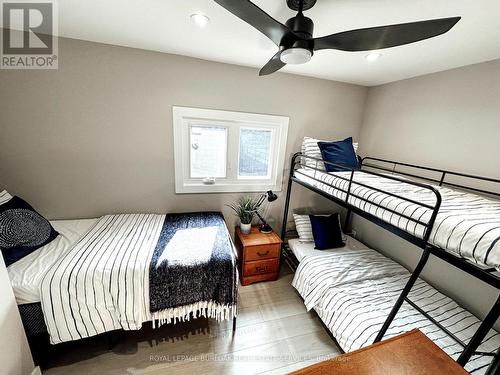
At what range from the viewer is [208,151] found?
231 centimetres

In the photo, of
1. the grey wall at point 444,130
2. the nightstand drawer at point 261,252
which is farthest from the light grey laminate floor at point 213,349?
the grey wall at point 444,130

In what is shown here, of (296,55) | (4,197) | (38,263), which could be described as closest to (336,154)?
(296,55)

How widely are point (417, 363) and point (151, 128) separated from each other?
239cm

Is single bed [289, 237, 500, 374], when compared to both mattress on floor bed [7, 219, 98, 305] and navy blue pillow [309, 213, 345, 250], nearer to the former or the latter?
navy blue pillow [309, 213, 345, 250]

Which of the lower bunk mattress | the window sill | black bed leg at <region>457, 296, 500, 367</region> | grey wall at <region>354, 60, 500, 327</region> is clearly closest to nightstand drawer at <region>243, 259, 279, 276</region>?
the lower bunk mattress

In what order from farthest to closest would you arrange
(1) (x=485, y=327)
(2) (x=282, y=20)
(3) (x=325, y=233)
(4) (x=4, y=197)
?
(3) (x=325, y=233), (4) (x=4, y=197), (2) (x=282, y=20), (1) (x=485, y=327)

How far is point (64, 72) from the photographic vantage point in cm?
172

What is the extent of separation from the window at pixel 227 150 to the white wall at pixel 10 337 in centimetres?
135

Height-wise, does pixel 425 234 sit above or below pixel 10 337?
above

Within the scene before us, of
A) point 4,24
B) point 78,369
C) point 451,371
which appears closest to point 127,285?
point 78,369

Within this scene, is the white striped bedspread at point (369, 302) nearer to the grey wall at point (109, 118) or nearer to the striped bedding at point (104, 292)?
the striped bedding at point (104, 292)

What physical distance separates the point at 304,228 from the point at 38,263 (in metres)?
2.31

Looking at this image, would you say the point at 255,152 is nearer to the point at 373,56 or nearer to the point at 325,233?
the point at 325,233

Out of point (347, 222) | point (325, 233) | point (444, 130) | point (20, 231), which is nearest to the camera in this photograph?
point (20, 231)
